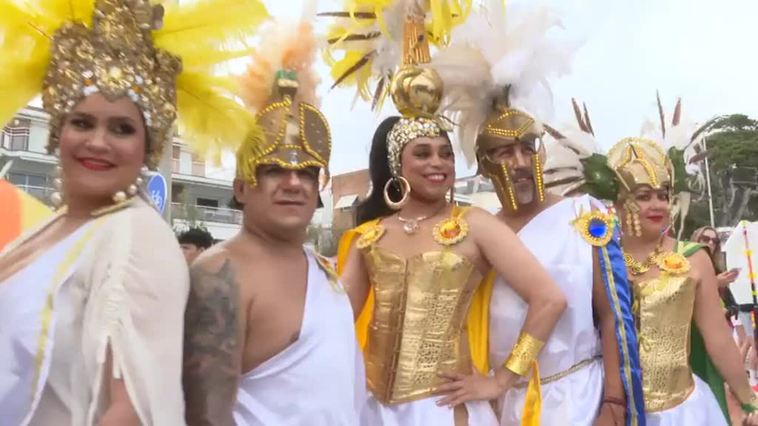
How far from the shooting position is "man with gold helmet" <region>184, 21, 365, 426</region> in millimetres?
1952

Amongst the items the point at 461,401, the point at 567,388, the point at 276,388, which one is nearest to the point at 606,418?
the point at 567,388

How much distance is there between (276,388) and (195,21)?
100 cm

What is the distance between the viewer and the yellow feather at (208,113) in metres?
2.04

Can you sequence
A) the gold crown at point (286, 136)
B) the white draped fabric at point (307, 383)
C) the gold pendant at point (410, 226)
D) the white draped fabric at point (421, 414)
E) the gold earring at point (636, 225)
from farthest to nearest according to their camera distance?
1. the gold earring at point (636, 225)
2. the gold pendant at point (410, 226)
3. the white draped fabric at point (421, 414)
4. the gold crown at point (286, 136)
5. the white draped fabric at point (307, 383)

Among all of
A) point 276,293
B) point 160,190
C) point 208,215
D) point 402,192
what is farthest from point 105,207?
point 208,215

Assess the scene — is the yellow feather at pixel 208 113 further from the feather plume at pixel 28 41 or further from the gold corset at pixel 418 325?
the gold corset at pixel 418 325

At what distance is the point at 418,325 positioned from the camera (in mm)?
2904

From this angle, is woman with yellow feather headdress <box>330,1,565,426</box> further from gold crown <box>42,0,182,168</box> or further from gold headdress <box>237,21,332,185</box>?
gold crown <box>42,0,182,168</box>

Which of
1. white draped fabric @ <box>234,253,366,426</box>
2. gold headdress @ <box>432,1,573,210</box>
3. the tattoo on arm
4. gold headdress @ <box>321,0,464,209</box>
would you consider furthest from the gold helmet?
the tattoo on arm

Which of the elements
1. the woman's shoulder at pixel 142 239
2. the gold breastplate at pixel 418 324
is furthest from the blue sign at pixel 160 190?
the woman's shoulder at pixel 142 239

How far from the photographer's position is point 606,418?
10.5 feet

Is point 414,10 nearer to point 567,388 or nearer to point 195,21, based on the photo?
point 195,21

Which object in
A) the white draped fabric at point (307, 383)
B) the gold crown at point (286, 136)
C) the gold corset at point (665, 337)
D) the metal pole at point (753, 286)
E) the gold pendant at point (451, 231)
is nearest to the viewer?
the white draped fabric at point (307, 383)

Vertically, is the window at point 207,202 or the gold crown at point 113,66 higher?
the window at point 207,202
